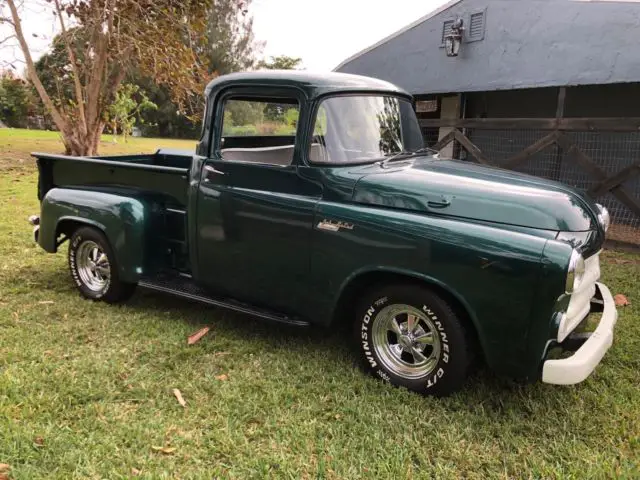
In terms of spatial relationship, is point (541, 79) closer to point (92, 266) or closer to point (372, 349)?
point (372, 349)

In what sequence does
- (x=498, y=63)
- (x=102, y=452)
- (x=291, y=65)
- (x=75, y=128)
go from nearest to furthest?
(x=102, y=452), (x=498, y=63), (x=75, y=128), (x=291, y=65)

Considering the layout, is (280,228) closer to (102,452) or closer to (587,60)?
(102,452)

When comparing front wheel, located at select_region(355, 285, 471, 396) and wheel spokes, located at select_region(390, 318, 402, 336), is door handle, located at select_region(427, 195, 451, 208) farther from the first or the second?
wheel spokes, located at select_region(390, 318, 402, 336)

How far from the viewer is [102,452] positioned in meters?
2.76

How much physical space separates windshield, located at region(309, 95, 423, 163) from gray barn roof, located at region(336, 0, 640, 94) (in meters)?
5.80

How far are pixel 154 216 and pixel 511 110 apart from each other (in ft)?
30.7

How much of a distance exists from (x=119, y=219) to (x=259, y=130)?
136 cm

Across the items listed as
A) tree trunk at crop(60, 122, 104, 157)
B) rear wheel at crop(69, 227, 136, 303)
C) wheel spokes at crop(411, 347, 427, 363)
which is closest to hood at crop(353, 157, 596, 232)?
wheel spokes at crop(411, 347, 427, 363)

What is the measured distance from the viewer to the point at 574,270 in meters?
2.81

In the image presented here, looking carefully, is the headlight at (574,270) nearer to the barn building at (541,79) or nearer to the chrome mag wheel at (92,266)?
the chrome mag wheel at (92,266)

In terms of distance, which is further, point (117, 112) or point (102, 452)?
point (117, 112)

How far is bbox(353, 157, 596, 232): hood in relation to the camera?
3.06 m

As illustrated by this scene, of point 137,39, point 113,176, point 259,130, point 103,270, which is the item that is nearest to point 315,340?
point 259,130

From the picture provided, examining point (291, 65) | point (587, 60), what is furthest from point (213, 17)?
point (587, 60)
